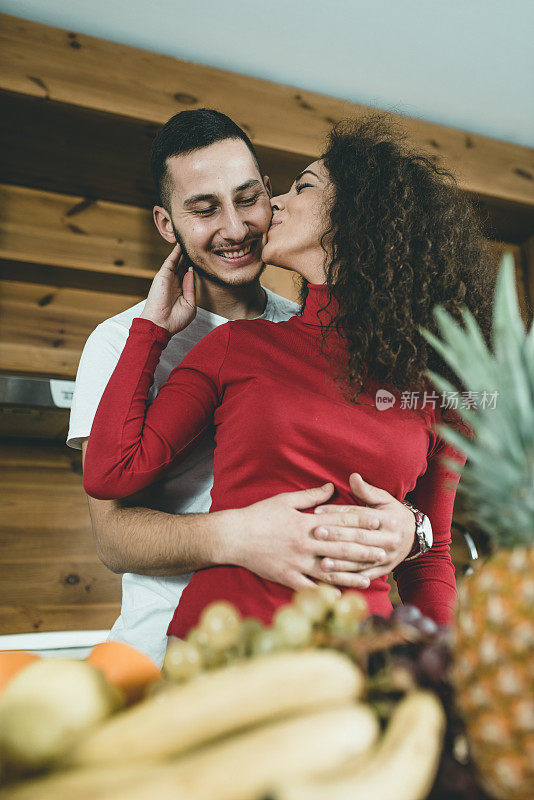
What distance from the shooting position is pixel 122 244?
2.78 meters

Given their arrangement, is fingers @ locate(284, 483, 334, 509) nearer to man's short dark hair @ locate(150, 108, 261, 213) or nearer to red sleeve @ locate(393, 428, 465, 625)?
red sleeve @ locate(393, 428, 465, 625)

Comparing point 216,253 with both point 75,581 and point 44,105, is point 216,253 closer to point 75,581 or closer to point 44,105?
point 44,105

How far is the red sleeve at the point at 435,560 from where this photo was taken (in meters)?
1.06

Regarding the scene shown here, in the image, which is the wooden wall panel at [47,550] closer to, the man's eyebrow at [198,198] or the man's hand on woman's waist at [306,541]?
the man's eyebrow at [198,198]

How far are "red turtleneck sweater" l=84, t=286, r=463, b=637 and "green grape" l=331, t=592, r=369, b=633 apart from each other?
0.43m

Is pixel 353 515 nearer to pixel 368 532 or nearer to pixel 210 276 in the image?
pixel 368 532

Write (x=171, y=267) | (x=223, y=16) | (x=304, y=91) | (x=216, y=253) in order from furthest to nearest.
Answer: (x=304, y=91)
(x=223, y=16)
(x=216, y=253)
(x=171, y=267)

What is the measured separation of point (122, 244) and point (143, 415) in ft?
6.36

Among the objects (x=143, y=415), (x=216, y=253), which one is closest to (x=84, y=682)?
(x=143, y=415)

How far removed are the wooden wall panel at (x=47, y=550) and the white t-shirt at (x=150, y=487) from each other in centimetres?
126

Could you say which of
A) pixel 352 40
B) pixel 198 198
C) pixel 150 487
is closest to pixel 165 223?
pixel 198 198

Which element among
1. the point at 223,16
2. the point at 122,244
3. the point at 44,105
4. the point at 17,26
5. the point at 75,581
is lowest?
the point at 75,581

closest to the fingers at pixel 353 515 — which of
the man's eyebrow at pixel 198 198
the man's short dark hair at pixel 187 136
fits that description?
the man's eyebrow at pixel 198 198

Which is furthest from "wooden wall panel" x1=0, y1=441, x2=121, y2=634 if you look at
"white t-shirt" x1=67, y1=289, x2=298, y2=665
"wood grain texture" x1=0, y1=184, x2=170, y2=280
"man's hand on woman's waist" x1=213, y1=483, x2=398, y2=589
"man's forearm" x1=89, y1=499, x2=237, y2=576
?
"man's hand on woman's waist" x1=213, y1=483, x2=398, y2=589
